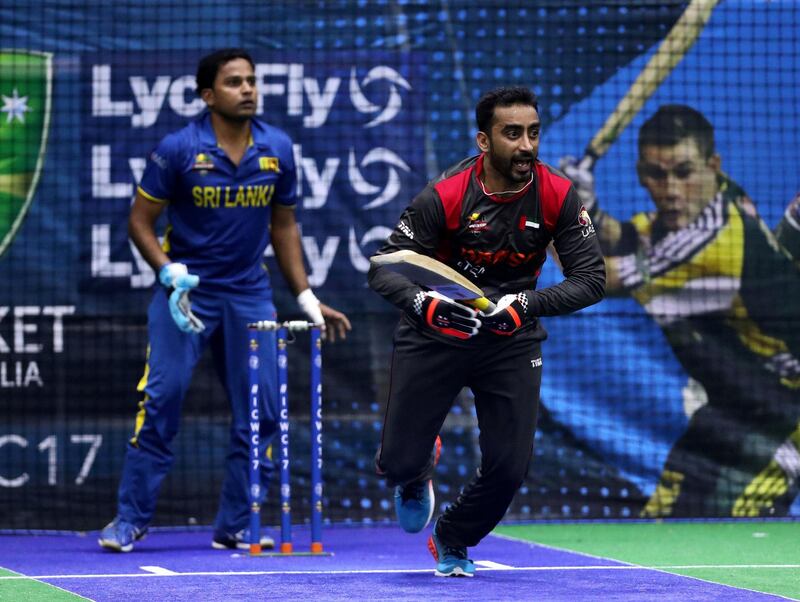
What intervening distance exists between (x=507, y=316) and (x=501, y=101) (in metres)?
0.86

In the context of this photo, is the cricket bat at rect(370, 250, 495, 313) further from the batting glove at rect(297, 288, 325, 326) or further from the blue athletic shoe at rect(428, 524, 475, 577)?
the batting glove at rect(297, 288, 325, 326)

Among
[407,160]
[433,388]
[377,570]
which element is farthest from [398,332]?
[407,160]

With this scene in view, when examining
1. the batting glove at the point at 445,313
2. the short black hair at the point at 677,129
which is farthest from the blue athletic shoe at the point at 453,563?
the short black hair at the point at 677,129

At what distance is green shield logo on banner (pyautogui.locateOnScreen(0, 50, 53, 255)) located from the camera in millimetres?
8695

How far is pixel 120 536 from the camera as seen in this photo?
7.44 metres

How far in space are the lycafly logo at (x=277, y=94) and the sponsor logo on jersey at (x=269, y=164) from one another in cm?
131

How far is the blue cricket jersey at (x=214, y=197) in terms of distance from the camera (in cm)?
743

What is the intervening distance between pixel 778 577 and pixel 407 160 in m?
→ 3.63

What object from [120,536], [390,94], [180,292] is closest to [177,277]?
[180,292]

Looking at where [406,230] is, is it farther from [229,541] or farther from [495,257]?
[229,541]

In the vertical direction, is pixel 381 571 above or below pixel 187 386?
below

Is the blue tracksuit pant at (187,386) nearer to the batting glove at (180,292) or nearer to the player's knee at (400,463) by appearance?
the batting glove at (180,292)

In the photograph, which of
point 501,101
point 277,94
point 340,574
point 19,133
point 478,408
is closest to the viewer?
point 501,101

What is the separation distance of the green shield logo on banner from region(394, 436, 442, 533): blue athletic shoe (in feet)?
11.3
